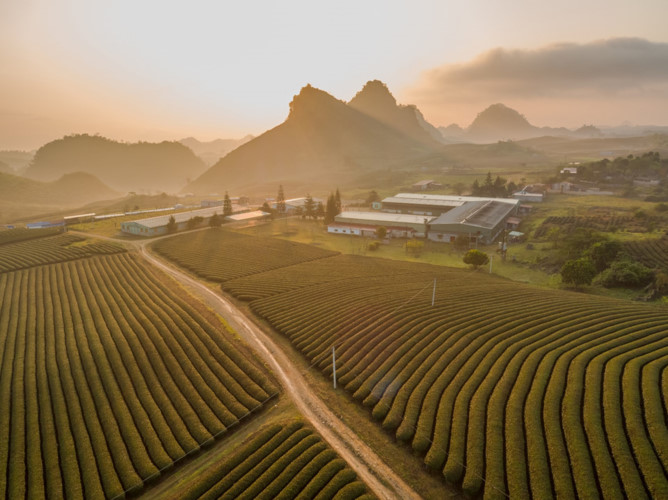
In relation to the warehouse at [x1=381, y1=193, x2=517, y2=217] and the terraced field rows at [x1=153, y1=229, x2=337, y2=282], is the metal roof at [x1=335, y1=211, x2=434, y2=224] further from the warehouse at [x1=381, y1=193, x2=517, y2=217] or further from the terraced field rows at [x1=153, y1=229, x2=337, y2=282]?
the terraced field rows at [x1=153, y1=229, x2=337, y2=282]

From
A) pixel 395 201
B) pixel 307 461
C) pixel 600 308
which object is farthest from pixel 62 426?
pixel 395 201

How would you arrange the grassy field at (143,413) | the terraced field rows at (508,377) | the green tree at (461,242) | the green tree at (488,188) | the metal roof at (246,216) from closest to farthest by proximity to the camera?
the terraced field rows at (508,377)
the grassy field at (143,413)
the green tree at (461,242)
the metal roof at (246,216)
the green tree at (488,188)

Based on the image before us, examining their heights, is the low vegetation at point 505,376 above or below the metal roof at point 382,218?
below

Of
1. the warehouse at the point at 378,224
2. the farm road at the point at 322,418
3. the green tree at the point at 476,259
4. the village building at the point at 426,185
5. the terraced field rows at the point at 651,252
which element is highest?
the village building at the point at 426,185

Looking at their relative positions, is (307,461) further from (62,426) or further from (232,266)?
(232,266)

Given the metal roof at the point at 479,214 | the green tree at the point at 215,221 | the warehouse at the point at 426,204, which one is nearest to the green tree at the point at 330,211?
the warehouse at the point at 426,204

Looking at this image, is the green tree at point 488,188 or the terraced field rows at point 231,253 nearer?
the terraced field rows at point 231,253

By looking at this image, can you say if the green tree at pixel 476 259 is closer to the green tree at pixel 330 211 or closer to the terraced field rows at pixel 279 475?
the terraced field rows at pixel 279 475
